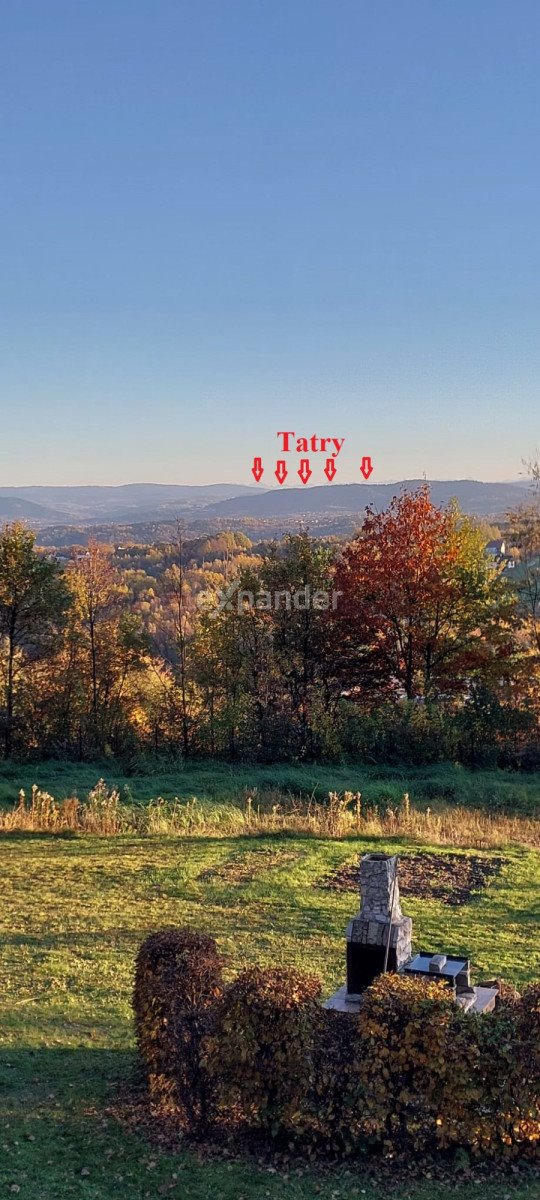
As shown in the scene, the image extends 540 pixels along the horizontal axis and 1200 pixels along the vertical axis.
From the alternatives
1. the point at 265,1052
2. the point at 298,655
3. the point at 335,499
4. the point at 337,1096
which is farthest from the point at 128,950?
the point at 335,499

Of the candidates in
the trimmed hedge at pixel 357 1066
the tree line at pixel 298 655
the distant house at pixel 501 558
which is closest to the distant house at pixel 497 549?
the distant house at pixel 501 558

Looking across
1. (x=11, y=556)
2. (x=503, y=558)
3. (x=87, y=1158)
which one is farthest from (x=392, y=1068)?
(x=503, y=558)

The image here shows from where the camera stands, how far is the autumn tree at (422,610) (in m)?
24.8

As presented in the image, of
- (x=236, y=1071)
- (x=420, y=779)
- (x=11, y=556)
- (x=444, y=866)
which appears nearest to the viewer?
(x=236, y=1071)

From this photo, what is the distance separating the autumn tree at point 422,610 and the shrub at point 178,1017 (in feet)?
60.0

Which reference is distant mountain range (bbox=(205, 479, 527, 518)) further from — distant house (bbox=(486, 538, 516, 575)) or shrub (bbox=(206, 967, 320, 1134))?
shrub (bbox=(206, 967, 320, 1134))

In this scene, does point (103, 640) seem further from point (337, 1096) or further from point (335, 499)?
point (335, 499)

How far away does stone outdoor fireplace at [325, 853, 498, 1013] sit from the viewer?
704 cm

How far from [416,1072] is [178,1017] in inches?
63.7

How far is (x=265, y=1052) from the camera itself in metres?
5.85

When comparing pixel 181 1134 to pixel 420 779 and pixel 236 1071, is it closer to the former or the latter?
pixel 236 1071

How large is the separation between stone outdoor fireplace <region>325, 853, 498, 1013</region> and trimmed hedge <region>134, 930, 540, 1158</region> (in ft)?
2.93

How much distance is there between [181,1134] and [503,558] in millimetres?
23149

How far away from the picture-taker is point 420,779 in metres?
20.7
